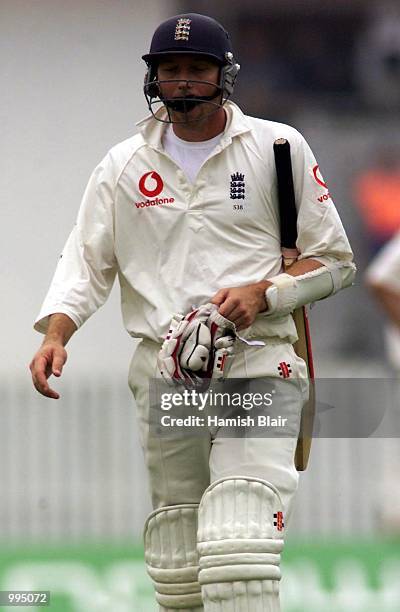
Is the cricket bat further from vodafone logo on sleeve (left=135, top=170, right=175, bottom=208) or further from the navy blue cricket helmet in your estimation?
vodafone logo on sleeve (left=135, top=170, right=175, bottom=208)

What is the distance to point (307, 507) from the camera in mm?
12180

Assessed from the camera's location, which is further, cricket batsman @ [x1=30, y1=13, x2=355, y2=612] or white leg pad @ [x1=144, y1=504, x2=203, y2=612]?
white leg pad @ [x1=144, y1=504, x2=203, y2=612]

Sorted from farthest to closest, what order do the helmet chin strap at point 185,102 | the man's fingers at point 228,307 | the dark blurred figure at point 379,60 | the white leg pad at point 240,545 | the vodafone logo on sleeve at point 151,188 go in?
1. the dark blurred figure at point 379,60
2. the vodafone logo on sleeve at point 151,188
3. the helmet chin strap at point 185,102
4. the man's fingers at point 228,307
5. the white leg pad at point 240,545

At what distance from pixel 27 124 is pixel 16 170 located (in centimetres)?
41

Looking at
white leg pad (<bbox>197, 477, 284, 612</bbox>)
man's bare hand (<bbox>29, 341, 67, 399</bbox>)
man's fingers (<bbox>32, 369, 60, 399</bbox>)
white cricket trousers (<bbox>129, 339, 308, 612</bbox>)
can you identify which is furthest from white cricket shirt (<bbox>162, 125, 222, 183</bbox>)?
white leg pad (<bbox>197, 477, 284, 612</bbox>)

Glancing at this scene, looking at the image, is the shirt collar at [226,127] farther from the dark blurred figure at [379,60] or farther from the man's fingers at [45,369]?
the dark blurred figure at [379,60]

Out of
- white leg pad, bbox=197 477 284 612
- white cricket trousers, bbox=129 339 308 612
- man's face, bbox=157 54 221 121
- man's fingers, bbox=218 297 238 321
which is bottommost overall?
white leg pad, bbox=197 477 284 612

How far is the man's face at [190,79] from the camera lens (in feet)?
20.8

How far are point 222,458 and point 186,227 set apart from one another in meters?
0.74

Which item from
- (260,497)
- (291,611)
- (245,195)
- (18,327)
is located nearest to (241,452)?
(260,497)

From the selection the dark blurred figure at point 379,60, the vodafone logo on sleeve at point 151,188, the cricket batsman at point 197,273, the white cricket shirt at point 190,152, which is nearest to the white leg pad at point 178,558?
the cricket batsman at point 197,273

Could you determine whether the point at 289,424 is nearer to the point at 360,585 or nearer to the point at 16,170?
the point at 360,585

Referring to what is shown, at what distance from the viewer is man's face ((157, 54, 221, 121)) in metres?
6.35

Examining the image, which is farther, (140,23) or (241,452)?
(140,23)
